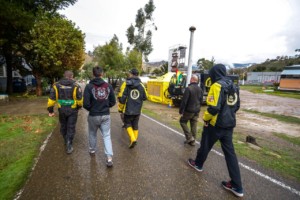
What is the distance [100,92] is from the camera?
12.4 ft

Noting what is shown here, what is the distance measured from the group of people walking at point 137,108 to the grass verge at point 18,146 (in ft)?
3.07

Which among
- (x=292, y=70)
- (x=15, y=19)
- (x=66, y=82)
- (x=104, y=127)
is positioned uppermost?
(x=15, y=19)

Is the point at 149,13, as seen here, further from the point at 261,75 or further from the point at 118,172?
the point at 118,172

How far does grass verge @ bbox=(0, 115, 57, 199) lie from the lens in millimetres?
3227

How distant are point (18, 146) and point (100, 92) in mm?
2841

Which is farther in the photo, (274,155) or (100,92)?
(274,155)

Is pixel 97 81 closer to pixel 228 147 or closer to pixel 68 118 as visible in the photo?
pixel 68 118

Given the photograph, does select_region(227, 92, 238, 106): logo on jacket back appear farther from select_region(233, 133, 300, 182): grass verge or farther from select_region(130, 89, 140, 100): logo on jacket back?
select_region(130, 89, 140, 100): logo on jacket back

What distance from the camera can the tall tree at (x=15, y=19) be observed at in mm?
11923

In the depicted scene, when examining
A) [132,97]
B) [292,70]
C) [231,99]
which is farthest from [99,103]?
[292,70]

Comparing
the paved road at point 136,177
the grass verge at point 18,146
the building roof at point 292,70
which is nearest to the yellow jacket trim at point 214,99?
the paved road at point 136,177

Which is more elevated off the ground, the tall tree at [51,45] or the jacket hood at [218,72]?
the tall tree at [51,45]

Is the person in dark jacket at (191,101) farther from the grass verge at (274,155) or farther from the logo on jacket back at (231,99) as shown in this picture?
the logo on jacket back at (231,99)

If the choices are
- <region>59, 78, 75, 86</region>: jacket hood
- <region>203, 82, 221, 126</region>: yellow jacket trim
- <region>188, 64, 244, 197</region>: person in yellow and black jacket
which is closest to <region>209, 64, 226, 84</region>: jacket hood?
<region>188, 64, 244, 197</region>: person in yellow and black jacket
